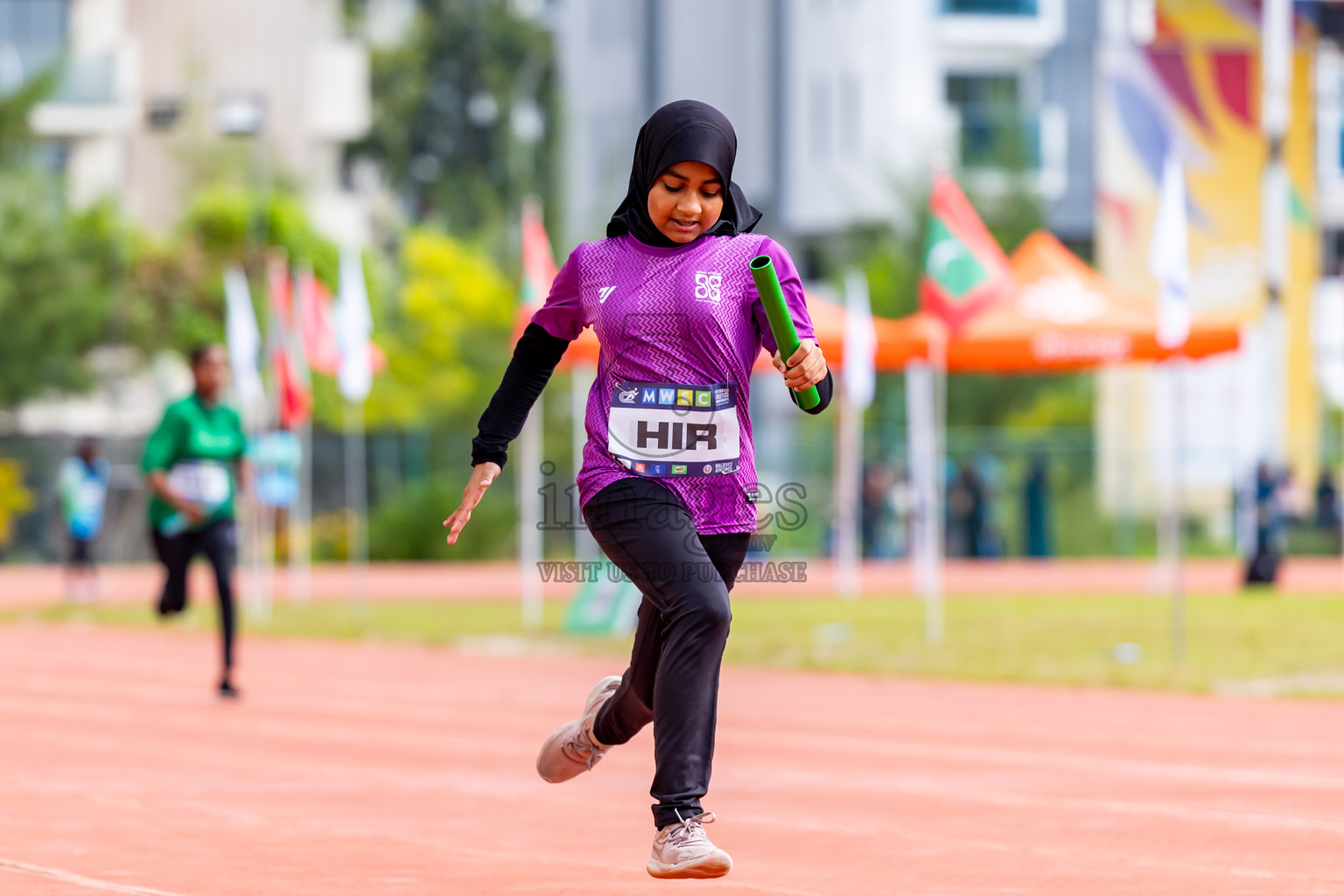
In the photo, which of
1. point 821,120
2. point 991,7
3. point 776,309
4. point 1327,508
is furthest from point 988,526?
point 776,309

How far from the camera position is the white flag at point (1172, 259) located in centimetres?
1586

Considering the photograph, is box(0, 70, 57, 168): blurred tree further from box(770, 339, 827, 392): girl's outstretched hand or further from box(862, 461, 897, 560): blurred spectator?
box(770, 339, 827, 392): girl's outstretched hand

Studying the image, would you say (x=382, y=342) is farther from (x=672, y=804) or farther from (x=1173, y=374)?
(x=672, y=804)

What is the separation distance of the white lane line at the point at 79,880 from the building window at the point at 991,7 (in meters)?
42.2

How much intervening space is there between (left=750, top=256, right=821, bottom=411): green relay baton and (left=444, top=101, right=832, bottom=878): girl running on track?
43mm

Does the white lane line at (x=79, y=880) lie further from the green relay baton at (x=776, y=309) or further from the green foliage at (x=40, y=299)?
the green foliage at (x=40, y=299)

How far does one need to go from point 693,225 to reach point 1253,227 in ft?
91.7

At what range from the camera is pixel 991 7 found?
47250 mm

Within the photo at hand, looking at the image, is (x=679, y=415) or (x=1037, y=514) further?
(x=1037, y=514)

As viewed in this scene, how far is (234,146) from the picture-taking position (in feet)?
167

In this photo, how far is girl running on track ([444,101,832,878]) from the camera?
595cm

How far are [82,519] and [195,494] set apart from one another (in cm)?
1524

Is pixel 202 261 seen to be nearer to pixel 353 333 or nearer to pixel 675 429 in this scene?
pixel 353 333

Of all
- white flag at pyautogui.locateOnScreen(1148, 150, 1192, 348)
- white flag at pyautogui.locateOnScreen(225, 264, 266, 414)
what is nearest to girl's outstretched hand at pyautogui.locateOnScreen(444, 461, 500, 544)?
white flag at pyautogui.locateOnScreen(1148, 150, 1192, 348)
